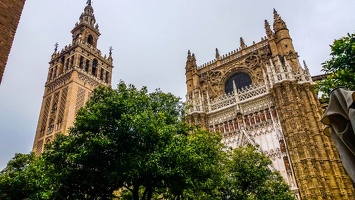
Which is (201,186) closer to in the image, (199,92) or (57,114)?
(199,92)

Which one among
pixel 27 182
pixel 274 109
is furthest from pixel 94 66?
pixel 27 182

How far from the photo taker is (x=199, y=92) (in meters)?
28.7

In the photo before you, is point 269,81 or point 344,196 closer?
point 344,196

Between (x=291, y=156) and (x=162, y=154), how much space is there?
13.1m

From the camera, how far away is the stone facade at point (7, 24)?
5.75 m

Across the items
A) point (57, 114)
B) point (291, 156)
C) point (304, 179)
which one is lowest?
point (304, 179)

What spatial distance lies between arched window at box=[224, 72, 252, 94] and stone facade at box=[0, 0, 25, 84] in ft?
80.6

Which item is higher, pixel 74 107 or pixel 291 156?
pixel 74 107

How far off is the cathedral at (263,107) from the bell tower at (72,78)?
0.58ft

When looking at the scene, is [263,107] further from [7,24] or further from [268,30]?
[7,24]

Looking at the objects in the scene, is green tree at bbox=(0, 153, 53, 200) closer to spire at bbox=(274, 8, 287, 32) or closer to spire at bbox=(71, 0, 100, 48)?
spire at bbox=(274, 8, 287, 32)

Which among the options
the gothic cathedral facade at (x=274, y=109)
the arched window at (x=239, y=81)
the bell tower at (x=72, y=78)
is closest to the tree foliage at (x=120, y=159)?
the gothic cathedral facade at (x=274, y=109)

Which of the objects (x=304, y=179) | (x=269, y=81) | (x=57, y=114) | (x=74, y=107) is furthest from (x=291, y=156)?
(x=57, y=114)

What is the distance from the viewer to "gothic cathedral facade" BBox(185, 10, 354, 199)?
18656mm
